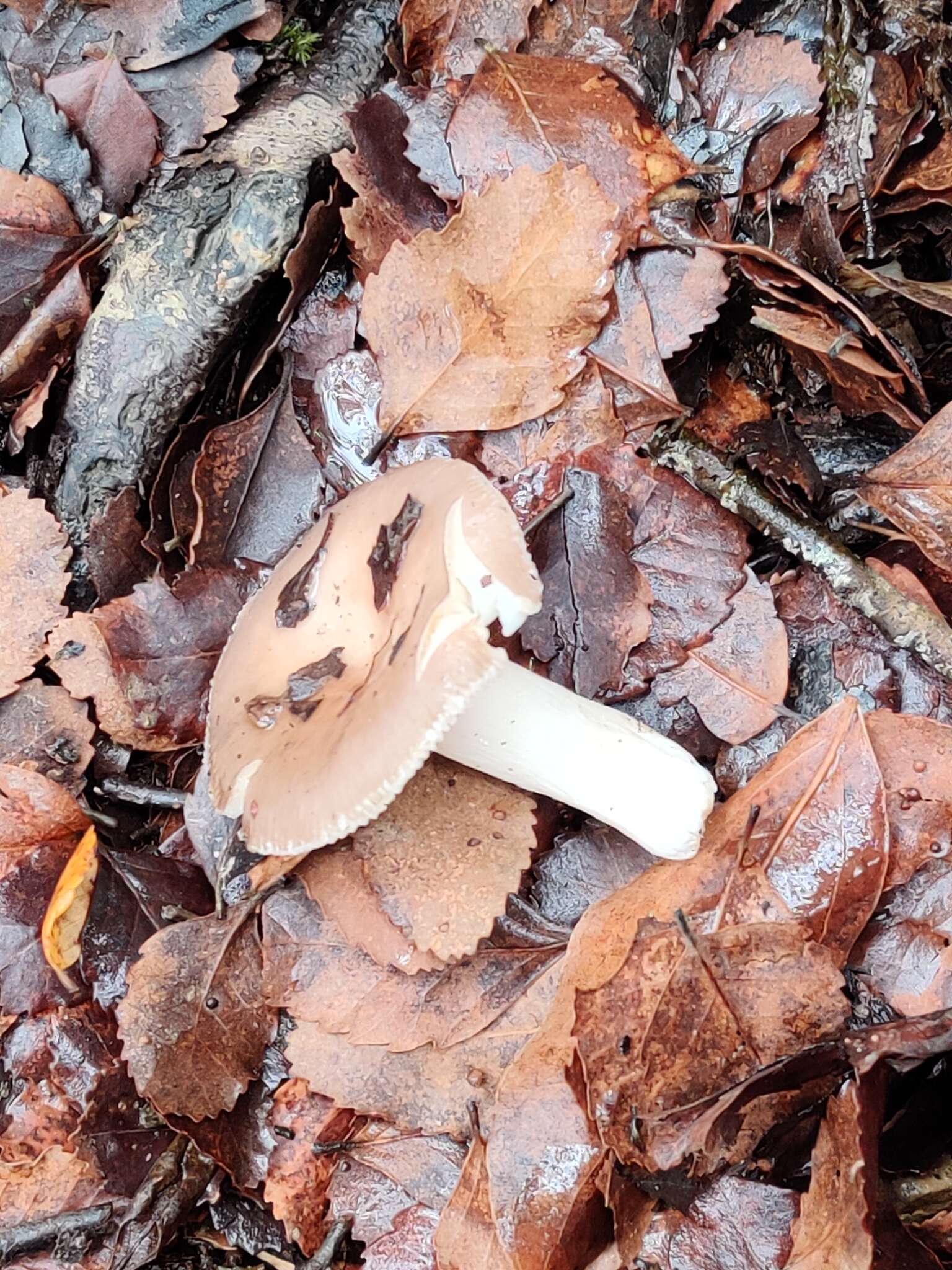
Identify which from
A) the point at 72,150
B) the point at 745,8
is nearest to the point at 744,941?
the point at 745,8

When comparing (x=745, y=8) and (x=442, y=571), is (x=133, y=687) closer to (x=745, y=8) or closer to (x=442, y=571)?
(x=442, y=571)

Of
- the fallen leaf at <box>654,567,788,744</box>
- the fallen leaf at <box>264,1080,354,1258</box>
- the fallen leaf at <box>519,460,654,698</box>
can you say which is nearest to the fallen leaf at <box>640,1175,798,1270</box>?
the fallen leaf at <box>264,1080,354,1258</box>

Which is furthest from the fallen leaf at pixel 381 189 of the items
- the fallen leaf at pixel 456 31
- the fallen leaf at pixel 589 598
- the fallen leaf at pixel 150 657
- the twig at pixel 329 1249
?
the twig at pixel 329 1249

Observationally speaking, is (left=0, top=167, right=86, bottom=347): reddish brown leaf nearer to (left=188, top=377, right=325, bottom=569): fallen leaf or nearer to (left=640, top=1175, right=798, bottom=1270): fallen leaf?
(left=188, top=377, right=325, bottom=569): fallen leaf

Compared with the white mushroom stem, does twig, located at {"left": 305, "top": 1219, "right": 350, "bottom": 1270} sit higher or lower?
lower

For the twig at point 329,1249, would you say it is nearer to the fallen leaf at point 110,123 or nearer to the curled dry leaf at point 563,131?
the curled dry leaf at point 563,131

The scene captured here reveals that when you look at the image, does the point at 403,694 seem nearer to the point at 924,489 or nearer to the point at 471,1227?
the point at 471,1227
